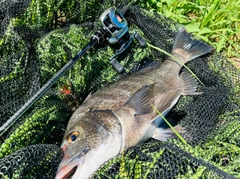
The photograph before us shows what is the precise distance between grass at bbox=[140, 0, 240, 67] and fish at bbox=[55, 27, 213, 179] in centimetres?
80

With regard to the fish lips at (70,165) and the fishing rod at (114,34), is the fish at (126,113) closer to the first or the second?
the fish lips at (70,165)

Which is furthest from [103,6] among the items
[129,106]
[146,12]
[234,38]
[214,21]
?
[234,38]

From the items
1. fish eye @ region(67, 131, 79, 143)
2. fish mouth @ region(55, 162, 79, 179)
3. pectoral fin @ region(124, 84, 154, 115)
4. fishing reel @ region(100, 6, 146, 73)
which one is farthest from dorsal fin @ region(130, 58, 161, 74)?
fish mouth @ region(55, 162, 79, 179)

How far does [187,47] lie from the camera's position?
4324 millimetres

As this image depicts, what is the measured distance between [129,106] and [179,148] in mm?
698

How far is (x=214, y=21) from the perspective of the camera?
5176mm

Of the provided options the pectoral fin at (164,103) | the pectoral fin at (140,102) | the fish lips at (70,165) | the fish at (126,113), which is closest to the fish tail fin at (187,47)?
the fish at (126,113)

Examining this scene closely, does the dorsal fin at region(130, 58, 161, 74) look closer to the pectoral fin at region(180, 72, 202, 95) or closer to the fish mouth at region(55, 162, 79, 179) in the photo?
the pectoral fin at region(180, 72, 202, 95)

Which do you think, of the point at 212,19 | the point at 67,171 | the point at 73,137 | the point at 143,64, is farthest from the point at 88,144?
the point at 212,19

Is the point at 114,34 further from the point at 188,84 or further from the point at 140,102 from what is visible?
the point at 188,84

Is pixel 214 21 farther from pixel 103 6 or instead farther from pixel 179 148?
pixel 179 148

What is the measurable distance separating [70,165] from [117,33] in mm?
1598

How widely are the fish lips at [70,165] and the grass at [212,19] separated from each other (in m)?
2.80

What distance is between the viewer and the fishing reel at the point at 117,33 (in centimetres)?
379
